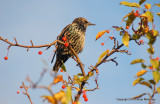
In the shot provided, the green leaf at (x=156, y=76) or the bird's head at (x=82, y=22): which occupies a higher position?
the bird's head at (x=82, y=22)

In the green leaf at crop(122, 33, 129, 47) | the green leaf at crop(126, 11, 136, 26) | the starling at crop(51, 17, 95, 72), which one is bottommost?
the starling at crop(51, 17, 95, 72)

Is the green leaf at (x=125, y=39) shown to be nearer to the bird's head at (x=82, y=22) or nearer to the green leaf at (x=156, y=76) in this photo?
the green leaf at (x=156, y=76)

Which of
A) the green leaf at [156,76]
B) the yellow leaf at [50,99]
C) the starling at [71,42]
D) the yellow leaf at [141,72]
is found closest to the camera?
the yellow leaf at [50,99]

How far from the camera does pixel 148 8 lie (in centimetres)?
281

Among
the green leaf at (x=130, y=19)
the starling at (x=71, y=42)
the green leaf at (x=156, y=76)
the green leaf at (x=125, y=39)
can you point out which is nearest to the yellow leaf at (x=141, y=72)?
the green leaf at (x=156, y=76)

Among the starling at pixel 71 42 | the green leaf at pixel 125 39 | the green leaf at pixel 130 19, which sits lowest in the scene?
the starling at pixel 71 42

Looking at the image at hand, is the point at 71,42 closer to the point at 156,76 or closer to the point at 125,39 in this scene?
the point at 125,39

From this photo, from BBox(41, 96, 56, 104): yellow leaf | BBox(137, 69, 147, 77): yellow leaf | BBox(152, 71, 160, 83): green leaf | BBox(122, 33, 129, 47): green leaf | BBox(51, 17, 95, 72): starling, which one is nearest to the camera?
BBox(41, 96, 56, 104): yellow leaf

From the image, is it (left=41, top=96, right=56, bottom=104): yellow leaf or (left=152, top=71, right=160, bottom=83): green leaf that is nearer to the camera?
(left=41, top=96, right=56, bottom=104): yellow leaf

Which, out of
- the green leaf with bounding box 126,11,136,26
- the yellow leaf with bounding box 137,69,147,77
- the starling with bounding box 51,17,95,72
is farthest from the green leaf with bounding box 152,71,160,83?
the starling with bounding box 51,17,95,72

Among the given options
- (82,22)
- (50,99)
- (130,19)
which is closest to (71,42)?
(82,22)

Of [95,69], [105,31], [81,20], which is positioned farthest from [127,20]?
[81,20]

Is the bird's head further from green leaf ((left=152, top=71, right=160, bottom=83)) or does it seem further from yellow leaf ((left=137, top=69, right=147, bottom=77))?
green leaf ((left=152, top=71, right=160, bottom=83))

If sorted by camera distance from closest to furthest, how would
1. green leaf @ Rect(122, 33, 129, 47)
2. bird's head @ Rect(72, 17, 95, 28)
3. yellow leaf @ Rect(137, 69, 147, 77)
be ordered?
yellow leaf @ Rect(137, 69, 147, 77)
green leaf @ Rect(122, 33, 129, 47)
bird's head @ Rect(72, 17, 95, 28)
